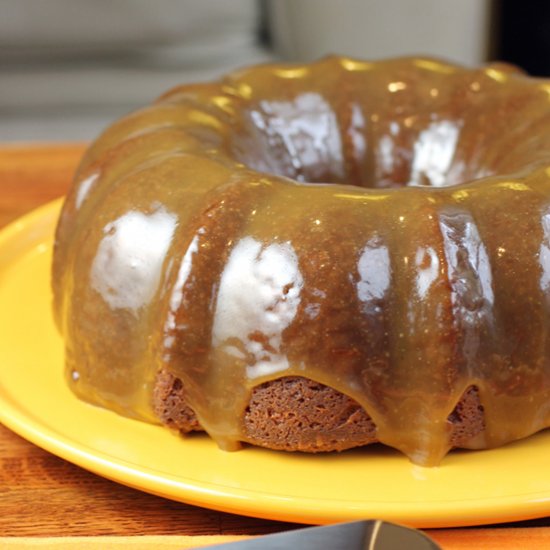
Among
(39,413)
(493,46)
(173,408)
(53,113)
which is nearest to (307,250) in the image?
(173,408)

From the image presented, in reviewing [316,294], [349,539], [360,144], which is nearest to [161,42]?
[360,144]

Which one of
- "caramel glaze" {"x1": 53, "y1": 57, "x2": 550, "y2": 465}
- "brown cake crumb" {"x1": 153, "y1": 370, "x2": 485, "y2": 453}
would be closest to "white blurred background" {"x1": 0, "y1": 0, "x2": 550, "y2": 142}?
"caramel glaze" {"x1": 53, "y1": 57, "x2": 550, "y2": 465}

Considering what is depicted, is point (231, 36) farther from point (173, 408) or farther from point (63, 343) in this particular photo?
point (173, 408)

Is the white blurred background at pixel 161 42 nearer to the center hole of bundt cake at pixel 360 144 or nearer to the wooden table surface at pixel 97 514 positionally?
the center hole of bundt cake at pixel 360 144

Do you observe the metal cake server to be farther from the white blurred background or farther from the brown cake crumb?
the white blurred background

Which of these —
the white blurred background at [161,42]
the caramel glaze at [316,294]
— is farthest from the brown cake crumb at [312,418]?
the white blurred background at [161,42]
